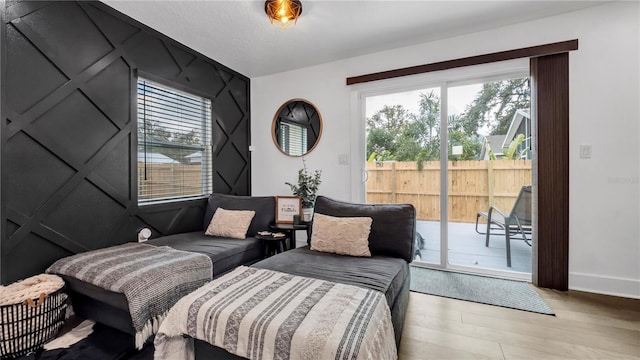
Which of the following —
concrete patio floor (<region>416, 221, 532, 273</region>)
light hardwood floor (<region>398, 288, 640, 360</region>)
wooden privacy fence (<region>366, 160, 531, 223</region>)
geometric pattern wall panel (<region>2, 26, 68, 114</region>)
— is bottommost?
light hardwood floor (<region>398, 288, 640, 360</region>)

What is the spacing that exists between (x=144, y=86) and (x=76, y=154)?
2.98 ft

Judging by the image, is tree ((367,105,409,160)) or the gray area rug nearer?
the gray area rug

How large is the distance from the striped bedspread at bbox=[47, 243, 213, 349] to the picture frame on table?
3.53ft

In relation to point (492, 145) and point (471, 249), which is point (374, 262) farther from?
point (492, 145)

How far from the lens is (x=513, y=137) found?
2.68 metres

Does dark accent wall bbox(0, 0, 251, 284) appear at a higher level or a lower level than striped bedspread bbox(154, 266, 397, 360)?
higher

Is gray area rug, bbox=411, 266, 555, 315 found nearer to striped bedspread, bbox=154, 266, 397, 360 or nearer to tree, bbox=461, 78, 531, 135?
striped bedspread, bbox=154, 266, 397, 360

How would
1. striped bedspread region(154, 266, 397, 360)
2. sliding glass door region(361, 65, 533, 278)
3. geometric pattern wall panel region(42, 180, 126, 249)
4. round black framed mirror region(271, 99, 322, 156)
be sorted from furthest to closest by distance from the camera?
round black framed mirror region(271, 99, 322, 156), sliding glass door region(361, 65, 533, 278), geometric pattern wall panel region(42, 180, 126, 249), striped bedspread region(154, 266, 397, 360)

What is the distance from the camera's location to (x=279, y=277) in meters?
1.55

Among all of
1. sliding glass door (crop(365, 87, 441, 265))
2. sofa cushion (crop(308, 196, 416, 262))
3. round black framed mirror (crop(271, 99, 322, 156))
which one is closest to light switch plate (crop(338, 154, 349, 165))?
sliding glass door (crop(365, 87, 441, 265))

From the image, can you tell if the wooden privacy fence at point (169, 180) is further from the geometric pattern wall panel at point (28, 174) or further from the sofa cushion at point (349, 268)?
the sofa cushion at point (349, 268)

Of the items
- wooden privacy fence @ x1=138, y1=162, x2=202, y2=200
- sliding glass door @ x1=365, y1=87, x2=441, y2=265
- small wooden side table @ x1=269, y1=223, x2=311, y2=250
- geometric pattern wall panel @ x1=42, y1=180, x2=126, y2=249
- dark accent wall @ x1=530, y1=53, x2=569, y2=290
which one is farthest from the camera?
sliding glass door @ x1=365, y1=87, x2=441, y2=265

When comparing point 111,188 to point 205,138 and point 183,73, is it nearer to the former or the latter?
point 205,138

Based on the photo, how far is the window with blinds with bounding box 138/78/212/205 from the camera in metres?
2.55
